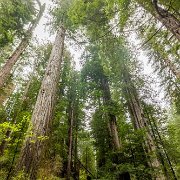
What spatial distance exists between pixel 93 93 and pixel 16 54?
5942mm

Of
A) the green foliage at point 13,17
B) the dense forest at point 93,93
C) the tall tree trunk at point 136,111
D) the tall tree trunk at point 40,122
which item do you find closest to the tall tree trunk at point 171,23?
the dense forest at point 93,93

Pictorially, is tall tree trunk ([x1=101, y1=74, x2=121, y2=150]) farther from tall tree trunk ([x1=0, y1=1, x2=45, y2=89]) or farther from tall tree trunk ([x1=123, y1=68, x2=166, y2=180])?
tall tree trunk ([x1=0, y1=1, x2=45, y2=89])

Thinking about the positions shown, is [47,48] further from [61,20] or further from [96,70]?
[61,20]

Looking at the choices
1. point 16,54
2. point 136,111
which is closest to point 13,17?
point 16,54

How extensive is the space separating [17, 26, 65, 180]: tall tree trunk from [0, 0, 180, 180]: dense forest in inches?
0.9

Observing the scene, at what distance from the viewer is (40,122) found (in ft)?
17.5

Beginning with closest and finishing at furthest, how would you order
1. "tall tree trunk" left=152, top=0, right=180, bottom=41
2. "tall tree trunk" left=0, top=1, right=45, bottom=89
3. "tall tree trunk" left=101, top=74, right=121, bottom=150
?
1. "tall tree trunk" left=152, top=0, right=180, bottom=41
2. "tall tree trunk" left=101, top=74, right=121, bottom=150
3. "tall tree trunk" left=0, top=1, right=45, bottom=89

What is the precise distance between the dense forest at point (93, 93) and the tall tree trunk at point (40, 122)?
0.07 feet

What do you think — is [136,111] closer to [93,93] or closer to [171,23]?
[93,93]

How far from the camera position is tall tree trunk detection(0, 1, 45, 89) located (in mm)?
12116

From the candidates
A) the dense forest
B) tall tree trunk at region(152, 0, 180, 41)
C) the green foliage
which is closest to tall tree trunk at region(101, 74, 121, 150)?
the dense forest

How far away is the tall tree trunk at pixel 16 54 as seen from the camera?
12.1m

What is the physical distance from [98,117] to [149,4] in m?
8.07

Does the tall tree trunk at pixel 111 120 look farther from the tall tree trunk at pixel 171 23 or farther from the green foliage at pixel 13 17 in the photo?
the green foliage at pixel 13 17
